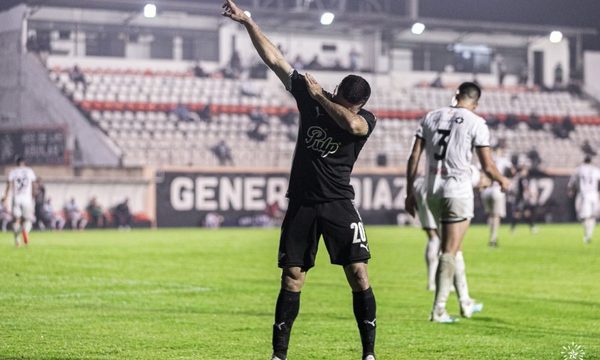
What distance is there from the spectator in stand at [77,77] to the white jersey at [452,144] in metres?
35.8

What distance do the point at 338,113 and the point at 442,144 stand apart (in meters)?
3.89

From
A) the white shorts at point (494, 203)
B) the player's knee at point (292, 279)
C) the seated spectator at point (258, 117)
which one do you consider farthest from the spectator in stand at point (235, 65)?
the player's knee at point (292, 279)

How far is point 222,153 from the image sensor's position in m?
45.4

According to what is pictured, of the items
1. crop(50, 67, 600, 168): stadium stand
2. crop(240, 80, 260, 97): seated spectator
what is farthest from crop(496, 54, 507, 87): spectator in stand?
crop(240, 80, 260, 97): seated spectator

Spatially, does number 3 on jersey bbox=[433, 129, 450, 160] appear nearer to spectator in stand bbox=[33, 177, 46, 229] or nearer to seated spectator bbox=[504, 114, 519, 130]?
spectator in stand bbox=[33, 177, 46, 229]

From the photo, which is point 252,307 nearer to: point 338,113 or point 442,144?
point 442,144

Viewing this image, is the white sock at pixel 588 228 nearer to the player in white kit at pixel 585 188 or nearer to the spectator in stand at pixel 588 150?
the player in white kit at pixel 585 188

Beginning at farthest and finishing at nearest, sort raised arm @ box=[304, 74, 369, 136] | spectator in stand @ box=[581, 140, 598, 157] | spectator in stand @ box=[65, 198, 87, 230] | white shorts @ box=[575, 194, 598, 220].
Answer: spectator in stand @ box=[581, 140, 598, 157] < spectator in stand @ box=[65, 198, 87, 230] < white shorts @ box=[575, 194, 598, 220] < raised arm @ box=[304, 74, 369, 136]

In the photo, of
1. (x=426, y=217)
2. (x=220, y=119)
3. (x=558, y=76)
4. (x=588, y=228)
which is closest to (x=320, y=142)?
(x=426, y=217)

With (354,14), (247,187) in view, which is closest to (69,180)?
(247,187)

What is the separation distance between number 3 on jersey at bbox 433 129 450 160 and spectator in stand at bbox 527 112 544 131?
42.5 m

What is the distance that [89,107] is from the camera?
45.7 meters

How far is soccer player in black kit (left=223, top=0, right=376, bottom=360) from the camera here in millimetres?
7902

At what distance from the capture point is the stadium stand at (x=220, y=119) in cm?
4541
